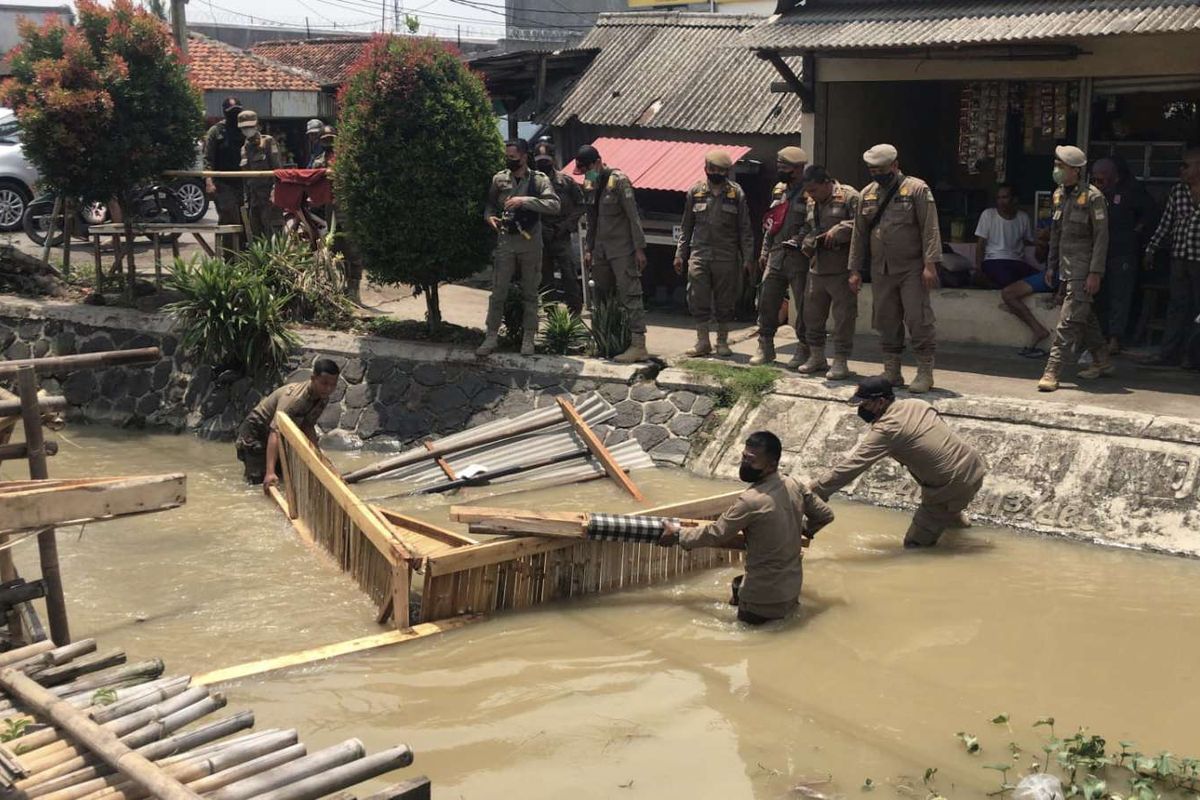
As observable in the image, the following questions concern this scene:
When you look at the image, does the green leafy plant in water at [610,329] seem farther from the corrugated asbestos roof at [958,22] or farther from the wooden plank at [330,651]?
the wooden plank at [330,651]

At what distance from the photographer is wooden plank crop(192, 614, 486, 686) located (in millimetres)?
6836

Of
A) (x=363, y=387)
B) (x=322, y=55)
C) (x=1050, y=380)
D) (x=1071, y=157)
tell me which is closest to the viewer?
(x=1071, y=157)

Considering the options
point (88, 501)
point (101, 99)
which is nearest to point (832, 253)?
point (88, 501)

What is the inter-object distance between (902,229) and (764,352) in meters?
1.93

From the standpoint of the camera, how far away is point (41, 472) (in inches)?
243

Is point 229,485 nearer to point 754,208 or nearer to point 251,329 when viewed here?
point 251,329

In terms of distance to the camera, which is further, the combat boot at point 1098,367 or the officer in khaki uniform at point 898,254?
the combat boot at point 1098,367

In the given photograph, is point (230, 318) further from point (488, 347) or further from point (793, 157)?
point (793, 157)

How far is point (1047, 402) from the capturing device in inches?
394

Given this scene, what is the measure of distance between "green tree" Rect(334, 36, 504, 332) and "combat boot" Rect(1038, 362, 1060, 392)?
514 cm

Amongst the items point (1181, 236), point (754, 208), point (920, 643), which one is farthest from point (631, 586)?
point (754, 208)

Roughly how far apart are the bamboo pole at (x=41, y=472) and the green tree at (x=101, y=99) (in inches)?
310

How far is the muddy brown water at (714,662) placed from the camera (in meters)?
6.20

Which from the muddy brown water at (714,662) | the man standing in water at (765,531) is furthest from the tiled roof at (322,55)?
the man standing in water at (765,531)
